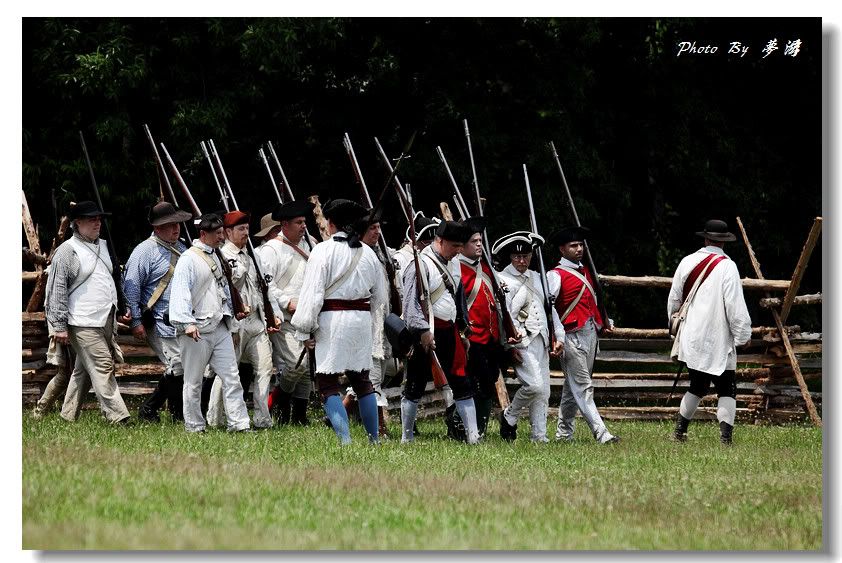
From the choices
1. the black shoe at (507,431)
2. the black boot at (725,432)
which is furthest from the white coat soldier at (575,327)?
the black boot at (725,432)

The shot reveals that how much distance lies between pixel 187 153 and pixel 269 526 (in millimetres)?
7887

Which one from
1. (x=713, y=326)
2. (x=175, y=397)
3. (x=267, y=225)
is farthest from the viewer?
(x=267, y=225)

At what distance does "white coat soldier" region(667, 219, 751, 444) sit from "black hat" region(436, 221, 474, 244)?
92.3 inches

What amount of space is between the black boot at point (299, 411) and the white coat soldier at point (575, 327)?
7.74ft

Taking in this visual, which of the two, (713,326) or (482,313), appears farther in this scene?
(713,326)

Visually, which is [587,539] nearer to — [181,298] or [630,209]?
[181,298]

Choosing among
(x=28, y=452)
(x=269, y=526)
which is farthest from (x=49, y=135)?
(x=269, y=526)

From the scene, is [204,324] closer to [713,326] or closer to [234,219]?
[234,219]

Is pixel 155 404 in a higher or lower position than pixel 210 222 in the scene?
lower

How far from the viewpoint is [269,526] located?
25.7 feet

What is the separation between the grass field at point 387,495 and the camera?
25.6ft

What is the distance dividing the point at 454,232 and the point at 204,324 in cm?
222

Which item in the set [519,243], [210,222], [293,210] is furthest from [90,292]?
[519,243]

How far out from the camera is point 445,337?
1181cm
